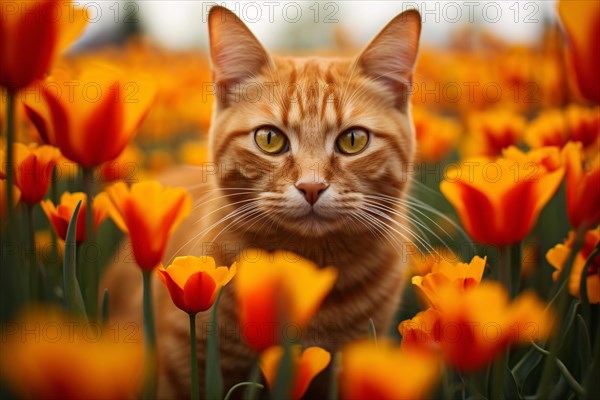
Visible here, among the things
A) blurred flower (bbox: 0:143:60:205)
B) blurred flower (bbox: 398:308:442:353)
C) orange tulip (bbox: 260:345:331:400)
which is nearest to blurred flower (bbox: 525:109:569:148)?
blurred flower (bbox: 398:308:442:353)

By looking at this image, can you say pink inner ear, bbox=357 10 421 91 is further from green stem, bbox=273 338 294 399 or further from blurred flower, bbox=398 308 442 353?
green stem, bbox=273 338 294 399

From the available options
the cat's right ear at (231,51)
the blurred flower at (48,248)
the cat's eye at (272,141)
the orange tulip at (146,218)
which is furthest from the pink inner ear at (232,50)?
the orange tulip at (146,218)

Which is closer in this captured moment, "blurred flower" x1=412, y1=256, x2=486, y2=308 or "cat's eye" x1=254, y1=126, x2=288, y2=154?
"blurred flower" x1=412, y1=256, x2=486, y2=308

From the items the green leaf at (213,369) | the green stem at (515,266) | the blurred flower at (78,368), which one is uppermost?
the blurred flower at (78,368)

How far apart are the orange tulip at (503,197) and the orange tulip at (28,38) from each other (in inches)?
24.0

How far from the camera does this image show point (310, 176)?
1.22 meters

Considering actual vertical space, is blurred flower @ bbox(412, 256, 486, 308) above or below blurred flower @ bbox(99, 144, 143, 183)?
above

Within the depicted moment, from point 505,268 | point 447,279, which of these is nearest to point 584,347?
point 505,268

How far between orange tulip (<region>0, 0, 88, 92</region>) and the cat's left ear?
3.03ft

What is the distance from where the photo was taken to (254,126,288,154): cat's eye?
140cm

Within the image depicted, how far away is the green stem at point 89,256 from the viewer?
845mm

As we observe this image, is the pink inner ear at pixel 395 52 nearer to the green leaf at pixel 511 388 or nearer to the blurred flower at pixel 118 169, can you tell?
the blurred flower at pixel 118 169

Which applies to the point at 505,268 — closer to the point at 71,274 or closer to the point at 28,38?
the point at 71,274

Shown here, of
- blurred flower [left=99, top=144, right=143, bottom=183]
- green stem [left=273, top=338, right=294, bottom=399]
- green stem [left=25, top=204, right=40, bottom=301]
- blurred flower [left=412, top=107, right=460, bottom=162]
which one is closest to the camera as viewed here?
green stem [left=273, top=338, right=294, bottom=399]
